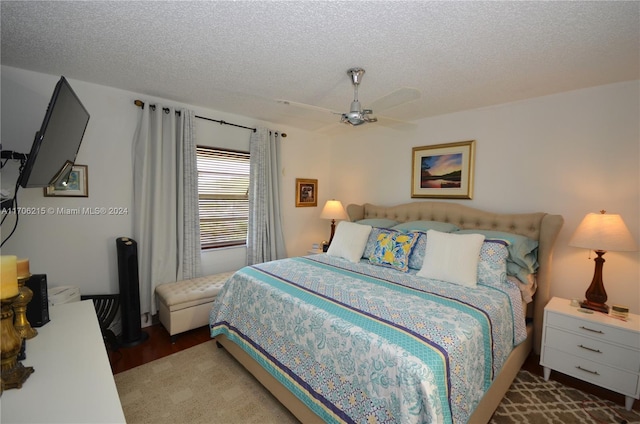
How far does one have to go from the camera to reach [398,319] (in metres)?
1.59

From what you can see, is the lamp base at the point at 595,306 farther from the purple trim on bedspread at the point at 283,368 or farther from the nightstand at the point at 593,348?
the purple trim on bedspread at the point at 283,368

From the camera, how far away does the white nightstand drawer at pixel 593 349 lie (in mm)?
1901

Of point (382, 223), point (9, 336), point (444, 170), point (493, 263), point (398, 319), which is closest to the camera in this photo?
point (9, 336)

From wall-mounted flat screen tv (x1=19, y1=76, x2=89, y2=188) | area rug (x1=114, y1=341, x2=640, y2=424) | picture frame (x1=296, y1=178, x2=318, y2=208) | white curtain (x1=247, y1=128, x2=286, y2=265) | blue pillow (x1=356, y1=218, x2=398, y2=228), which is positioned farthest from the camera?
picture frame (x1=296, y1=178, x2=318, y2=208)

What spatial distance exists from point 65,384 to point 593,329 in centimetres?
312

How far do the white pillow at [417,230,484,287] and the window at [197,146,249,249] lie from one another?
246cm

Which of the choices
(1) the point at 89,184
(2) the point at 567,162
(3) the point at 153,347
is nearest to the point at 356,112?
(2) the point at 567,162

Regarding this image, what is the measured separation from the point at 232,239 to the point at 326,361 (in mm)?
2552

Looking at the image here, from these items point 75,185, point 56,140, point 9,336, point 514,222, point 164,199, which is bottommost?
point 9,336

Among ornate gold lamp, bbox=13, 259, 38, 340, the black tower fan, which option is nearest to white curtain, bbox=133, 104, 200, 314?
the black tower fan

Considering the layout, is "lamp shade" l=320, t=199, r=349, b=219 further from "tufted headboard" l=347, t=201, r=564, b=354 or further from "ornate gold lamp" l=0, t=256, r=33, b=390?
"ornate gold lamp" l=0, t=256, r=33, b=390

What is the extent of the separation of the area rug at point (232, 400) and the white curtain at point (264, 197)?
1685 millimetres

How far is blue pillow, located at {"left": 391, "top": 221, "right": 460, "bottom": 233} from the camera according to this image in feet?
9.65

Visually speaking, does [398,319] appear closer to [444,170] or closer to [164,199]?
[444,170]
